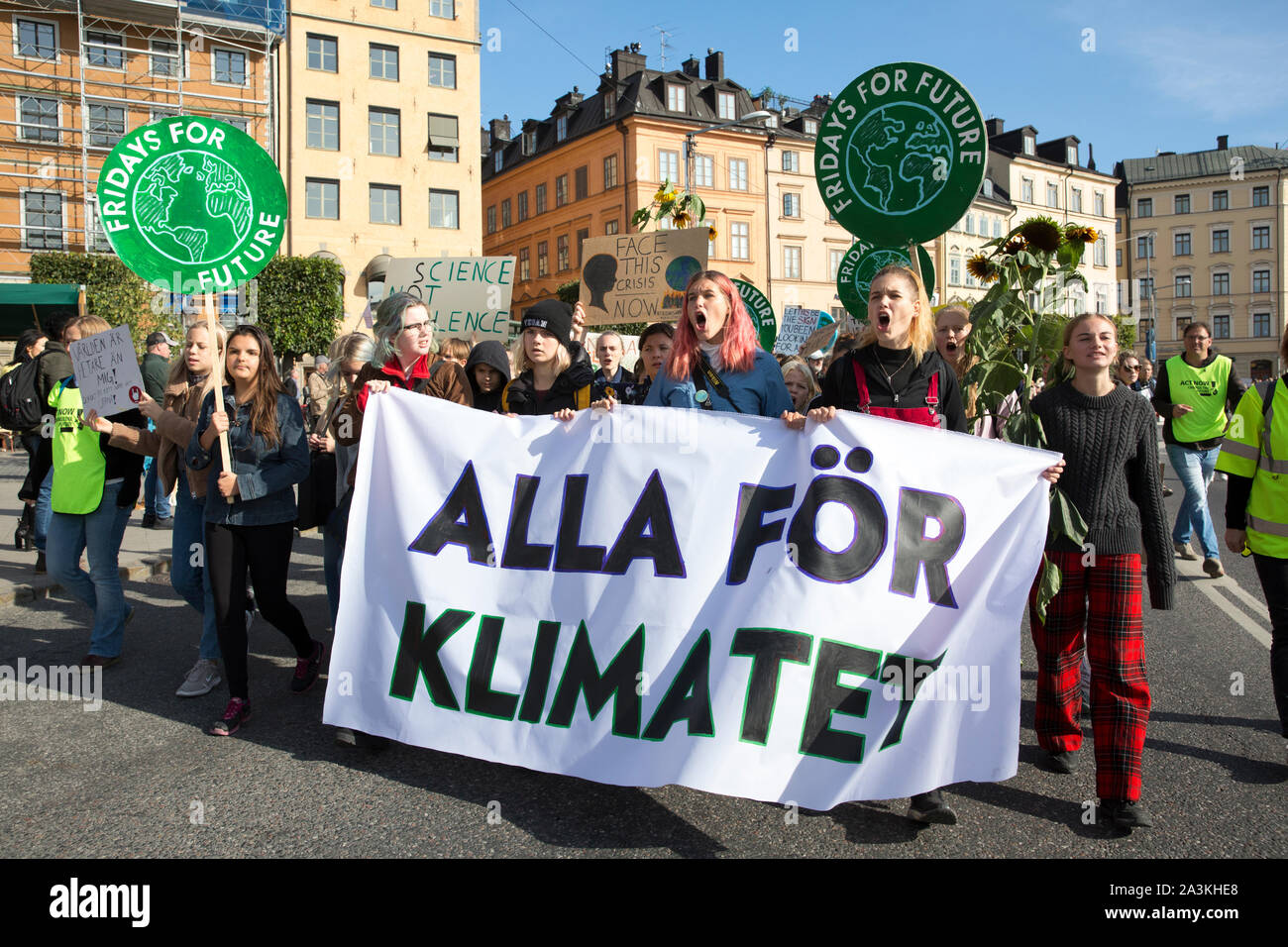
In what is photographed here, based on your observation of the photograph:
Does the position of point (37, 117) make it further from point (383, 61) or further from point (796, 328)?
point (796, 328)

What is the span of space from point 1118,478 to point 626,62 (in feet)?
179

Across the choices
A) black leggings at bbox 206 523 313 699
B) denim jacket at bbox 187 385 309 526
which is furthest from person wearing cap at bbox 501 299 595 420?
black leggings at bbox 206 523 313 699

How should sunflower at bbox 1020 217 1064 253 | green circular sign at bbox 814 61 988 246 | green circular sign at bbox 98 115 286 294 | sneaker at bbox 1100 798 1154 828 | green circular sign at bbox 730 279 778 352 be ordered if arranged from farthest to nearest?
green circular sign at bbox 730 279 778 352, green circular sign at bbox 814 61 988 246, green circular sign at bbox 98 115 286 294, sunflower at bbox 1020 217 1064 253, sneaker at bbox 1100 798 1154 828

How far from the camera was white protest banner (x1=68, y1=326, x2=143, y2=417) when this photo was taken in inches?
210

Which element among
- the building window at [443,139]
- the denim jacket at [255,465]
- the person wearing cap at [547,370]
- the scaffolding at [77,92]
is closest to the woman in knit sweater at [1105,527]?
the person wearing cap at [547,370]

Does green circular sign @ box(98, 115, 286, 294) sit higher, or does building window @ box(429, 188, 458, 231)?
building window @ box(429, 188, 458, 231)

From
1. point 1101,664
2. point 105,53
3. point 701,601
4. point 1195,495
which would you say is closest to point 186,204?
point 701,601

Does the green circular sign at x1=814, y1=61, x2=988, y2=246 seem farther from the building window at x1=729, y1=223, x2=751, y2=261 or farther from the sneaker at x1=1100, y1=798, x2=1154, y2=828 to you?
the building window at x1=729, y1=223, x2=751, y2=261

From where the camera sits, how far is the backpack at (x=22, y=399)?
8.15m

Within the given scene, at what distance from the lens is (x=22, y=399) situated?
814cm

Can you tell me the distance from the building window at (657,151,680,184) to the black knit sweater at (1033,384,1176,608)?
162 feet
